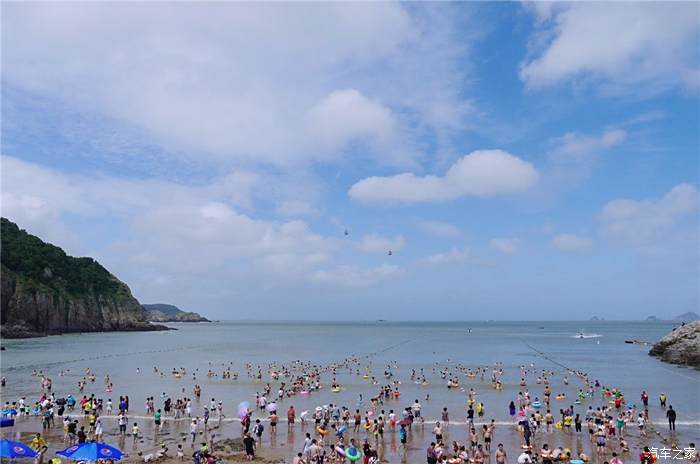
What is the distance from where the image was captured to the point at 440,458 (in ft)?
66.8

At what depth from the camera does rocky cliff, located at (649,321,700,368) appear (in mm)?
63469

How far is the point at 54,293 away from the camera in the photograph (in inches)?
5005

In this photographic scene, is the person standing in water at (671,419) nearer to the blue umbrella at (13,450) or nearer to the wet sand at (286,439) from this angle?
the wet sand at (286,439)

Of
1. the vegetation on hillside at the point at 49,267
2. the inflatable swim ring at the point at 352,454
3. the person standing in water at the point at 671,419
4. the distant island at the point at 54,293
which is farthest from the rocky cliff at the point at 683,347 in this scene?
the vegetation on hillside at the point at 49,267

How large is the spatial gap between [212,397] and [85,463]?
21321 millimetres

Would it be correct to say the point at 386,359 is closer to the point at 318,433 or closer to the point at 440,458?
the point at 318,433

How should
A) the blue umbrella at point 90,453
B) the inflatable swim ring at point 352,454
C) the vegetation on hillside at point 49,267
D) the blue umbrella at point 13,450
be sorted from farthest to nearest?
the vegetation on hillside at point 49,267 < the inflatable swim ring at point 352,454 < the blue umbrella at point 90,453 < the blue umbrella at point 13,450

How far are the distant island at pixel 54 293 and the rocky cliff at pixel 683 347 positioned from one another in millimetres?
120664

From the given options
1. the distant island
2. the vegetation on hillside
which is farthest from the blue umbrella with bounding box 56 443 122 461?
the vegetation on hillside

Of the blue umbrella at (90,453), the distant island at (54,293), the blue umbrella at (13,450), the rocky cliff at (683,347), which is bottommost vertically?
the rocky cliff at (683,347)

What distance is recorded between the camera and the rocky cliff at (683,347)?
63.5 meters

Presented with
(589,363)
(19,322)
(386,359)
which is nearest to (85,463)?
(386,359)

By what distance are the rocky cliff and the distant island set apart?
396 feet

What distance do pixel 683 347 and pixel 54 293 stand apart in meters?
132
